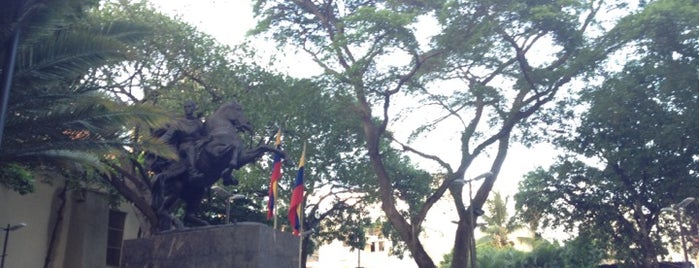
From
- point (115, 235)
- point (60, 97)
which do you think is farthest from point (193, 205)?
point (115, 235)

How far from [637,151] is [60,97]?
60.6ft

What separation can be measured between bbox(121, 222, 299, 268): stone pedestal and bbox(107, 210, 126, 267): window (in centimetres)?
1623

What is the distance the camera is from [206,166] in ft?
37.6

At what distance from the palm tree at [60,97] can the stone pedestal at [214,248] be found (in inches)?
57.8

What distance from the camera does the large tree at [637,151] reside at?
1933 centimetres

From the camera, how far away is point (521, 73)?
68.3ft

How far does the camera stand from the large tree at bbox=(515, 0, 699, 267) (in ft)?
63.4

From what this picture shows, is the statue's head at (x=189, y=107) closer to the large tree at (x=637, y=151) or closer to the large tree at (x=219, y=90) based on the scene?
the large tree at (x=219, y=90)

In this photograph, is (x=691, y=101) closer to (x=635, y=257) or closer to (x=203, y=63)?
(x=635, y=257)

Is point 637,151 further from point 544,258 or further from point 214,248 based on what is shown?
point 214,248

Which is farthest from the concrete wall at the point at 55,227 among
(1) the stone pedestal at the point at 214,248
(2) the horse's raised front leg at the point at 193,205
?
(1) the stone pedestal at the point at 214,248

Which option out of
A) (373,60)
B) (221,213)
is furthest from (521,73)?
(221,213)

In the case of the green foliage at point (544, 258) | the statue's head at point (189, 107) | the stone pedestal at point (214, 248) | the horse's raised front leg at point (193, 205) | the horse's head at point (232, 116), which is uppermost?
the statue's head at point (189, 107)

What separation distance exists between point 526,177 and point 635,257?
494cm
